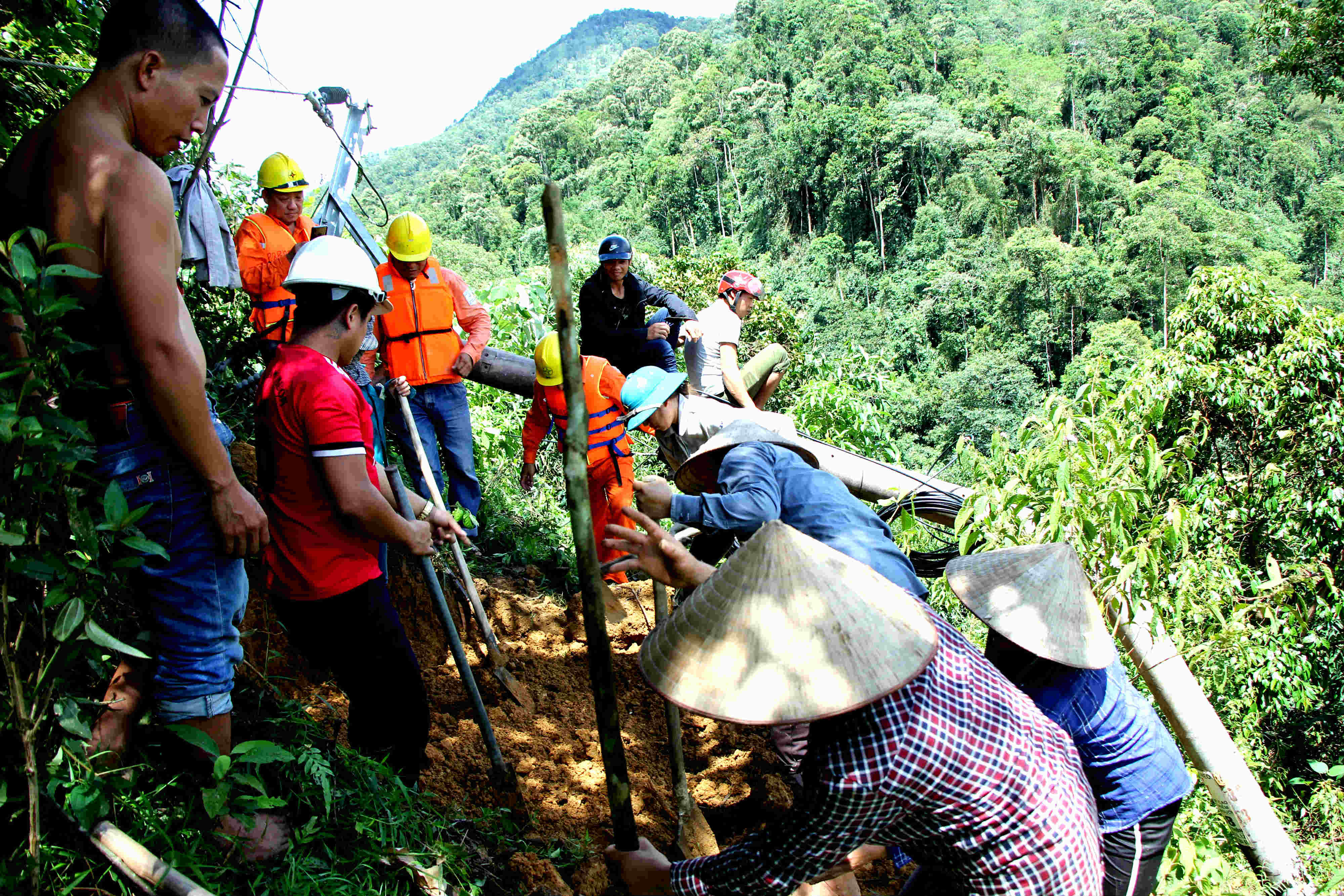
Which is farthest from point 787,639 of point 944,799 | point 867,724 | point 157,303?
point 157,303

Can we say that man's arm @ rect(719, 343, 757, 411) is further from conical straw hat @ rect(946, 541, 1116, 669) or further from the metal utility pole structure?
conical straw hat @ rect(946, 541, 1116, 669)

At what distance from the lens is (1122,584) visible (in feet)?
11.8

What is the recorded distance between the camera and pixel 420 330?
183 inches

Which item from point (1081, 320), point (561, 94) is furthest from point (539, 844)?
point (561, 94)

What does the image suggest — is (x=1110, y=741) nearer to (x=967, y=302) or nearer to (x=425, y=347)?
(x=425, y=347)

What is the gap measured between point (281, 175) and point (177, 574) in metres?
3.18

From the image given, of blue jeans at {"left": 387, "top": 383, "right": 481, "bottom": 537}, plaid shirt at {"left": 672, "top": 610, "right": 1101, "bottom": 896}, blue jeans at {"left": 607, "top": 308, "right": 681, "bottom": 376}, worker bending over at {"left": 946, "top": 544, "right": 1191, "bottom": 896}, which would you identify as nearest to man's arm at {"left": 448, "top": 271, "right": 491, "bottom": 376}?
blue jeans at {"left": 387, "top": 383, "right": 481, "bottom": 537}

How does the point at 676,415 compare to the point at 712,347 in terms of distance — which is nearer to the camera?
the point at 676,415

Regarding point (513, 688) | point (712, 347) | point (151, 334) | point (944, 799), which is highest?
point (151, 334)

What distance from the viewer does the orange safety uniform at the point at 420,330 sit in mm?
4613

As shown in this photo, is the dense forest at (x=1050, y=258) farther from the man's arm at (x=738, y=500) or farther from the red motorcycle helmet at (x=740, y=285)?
the red motorcycle helmet at (x=740, y=285)

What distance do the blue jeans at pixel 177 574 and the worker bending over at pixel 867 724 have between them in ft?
3.46

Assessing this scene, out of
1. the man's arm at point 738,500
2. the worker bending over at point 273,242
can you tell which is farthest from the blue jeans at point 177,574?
the worker bending over at point 273,242

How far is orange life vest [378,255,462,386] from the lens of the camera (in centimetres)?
461
